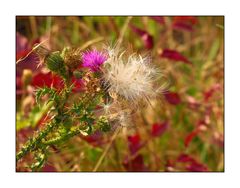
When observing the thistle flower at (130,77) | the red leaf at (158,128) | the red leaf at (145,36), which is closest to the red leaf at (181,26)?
the red leaf at (145,36)

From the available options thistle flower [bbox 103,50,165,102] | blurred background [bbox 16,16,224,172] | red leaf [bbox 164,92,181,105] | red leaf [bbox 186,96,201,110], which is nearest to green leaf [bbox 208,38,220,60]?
blurred background [bbox 16,16,224,172]

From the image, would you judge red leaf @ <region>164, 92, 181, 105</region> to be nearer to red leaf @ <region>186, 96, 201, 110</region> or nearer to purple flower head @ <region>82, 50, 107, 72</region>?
red leaf @ <region>186, 96, 201, 110</region>

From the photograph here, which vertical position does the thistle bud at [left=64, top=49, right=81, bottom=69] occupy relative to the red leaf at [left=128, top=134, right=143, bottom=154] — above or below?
above

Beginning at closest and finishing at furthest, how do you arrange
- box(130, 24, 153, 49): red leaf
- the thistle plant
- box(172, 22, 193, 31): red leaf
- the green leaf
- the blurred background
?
the thistle plant
the blurred background
box(130, 24, 153, 49): red leaf
box(172, 22, 193, 31): red leaf
the green leaf

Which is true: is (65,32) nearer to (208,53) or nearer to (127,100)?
(208,53)

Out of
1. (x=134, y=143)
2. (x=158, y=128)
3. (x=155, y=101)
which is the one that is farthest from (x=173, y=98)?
(x=155, y=101)

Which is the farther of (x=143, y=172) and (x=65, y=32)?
(x=65, y=32)

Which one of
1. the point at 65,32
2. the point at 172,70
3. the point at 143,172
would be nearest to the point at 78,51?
the point at 143,172

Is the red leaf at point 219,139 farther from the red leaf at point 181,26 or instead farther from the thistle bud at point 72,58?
the thistle bud at point 72,58
